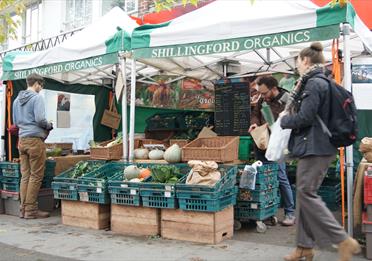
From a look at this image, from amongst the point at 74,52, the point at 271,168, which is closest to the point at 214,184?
the point at 271,168

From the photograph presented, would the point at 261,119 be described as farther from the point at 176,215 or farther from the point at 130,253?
the point at 130,253

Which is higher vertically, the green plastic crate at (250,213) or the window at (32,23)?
the window at (32,23)

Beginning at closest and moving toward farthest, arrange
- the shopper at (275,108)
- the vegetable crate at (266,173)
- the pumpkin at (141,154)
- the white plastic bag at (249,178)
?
1. the white plastic bag at (249,178)
2. the vegetable crate at (266,173)
3. the shopper at (275,108)
4. the pumpkin at (141,154)

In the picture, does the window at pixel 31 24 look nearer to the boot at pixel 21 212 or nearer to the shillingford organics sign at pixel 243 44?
the boot at pixel 21 212

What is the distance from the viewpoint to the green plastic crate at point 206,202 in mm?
5301

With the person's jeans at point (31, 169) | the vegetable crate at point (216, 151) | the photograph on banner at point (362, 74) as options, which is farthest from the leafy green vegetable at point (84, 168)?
the photograph on banner at point (362, 74)

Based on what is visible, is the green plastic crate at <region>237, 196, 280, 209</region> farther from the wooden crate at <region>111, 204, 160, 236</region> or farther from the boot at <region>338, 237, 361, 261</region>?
Result: the boot at <region>338, 237, 361, 261</region>

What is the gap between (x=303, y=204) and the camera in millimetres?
4227

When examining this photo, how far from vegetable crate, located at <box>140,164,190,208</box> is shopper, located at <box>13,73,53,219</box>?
2.28 metres

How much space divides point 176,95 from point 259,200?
206 inches

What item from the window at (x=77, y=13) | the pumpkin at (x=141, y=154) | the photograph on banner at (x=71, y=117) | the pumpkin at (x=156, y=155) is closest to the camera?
the pumpkin at (x=156, y=155)

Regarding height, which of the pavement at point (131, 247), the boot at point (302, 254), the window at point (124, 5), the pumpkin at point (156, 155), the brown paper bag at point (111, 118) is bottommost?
the pavement at point (131, 247)

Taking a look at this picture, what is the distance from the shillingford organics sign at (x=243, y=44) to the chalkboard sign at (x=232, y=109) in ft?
5.49

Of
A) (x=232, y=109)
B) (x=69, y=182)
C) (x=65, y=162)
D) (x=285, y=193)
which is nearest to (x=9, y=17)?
(x=65, y=162)
